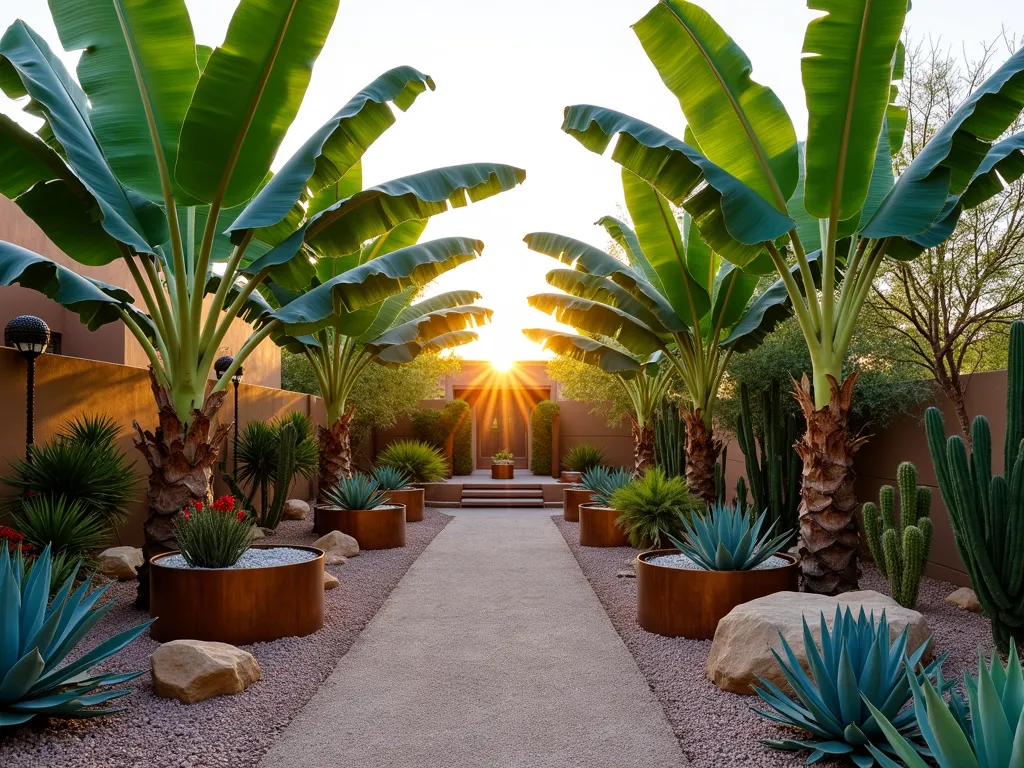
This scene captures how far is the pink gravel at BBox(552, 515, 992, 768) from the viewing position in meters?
3.65

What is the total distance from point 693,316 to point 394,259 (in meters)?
3.58

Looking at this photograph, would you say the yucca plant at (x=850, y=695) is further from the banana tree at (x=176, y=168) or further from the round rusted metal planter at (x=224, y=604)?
the banana tree at (x=176, y=168)

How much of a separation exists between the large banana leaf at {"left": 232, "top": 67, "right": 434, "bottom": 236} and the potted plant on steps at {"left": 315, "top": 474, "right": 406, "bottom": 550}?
5031mm

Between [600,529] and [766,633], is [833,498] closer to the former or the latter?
[766,633]

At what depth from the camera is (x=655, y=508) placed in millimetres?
8867

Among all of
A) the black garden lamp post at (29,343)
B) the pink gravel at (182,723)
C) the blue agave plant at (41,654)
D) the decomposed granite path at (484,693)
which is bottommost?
the decomposed granite path at (484,693)

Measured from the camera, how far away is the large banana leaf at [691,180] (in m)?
5.66

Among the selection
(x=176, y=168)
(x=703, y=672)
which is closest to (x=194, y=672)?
(x=703, y=672)

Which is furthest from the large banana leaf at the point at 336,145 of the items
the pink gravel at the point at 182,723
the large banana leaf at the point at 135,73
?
the pink gravel at the point at 182,723

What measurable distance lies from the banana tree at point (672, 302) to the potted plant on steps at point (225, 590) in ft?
15.8

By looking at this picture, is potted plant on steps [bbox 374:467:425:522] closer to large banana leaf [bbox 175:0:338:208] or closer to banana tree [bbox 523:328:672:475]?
banana tree [bbox 523:328:672:475]

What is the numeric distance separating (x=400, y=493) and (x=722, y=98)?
9412 mm

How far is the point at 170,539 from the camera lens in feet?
20.7

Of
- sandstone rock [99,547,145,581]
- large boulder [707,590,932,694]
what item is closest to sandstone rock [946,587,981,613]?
large boulder [707,590,932,694]
